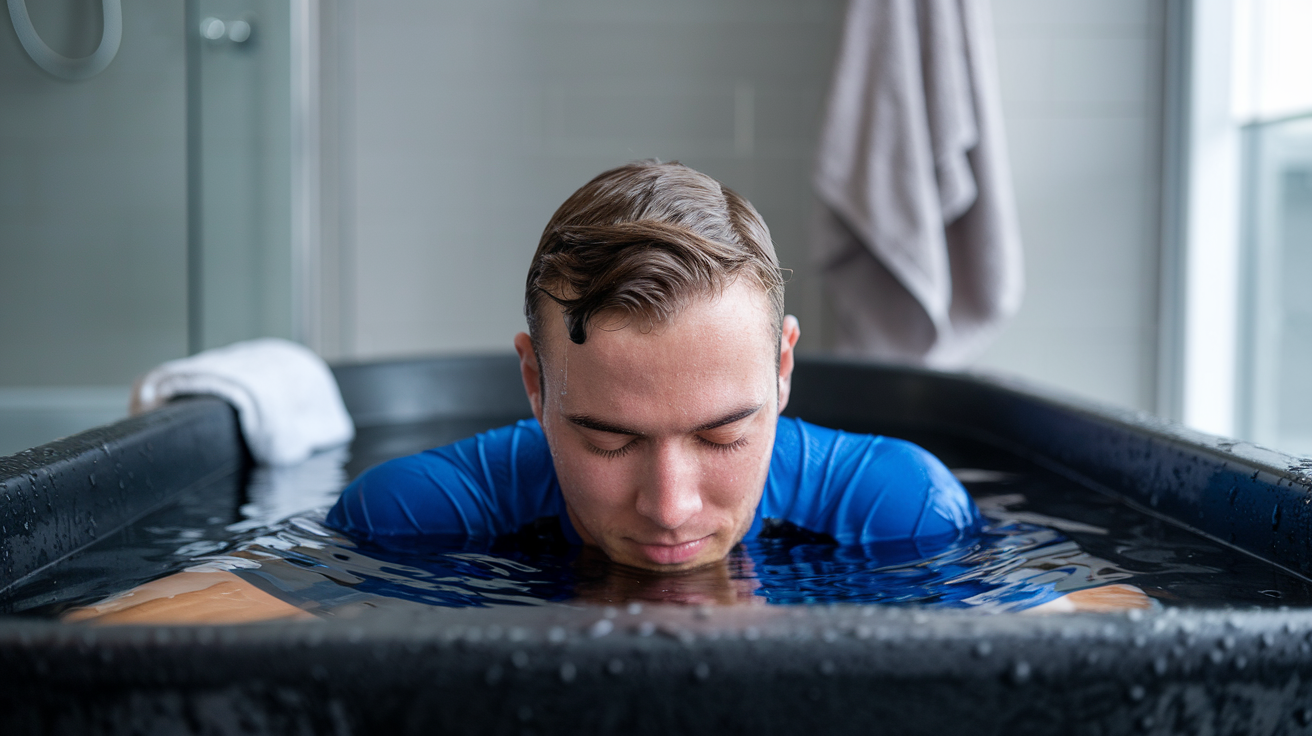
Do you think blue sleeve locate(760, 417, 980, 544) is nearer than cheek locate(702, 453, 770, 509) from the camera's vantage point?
No

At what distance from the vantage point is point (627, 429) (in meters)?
0.77

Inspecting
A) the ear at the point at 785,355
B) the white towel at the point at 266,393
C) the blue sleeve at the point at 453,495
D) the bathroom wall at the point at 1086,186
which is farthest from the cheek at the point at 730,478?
the bathroom wall at the point at 1086,186

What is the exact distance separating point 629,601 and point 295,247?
1.69 metres

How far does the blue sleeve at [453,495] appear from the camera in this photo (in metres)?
1.02

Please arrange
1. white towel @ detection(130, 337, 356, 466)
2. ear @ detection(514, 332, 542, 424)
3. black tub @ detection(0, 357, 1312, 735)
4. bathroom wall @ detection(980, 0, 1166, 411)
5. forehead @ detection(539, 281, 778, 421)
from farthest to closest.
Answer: bathroom wall @ detection(980, 0, 1166, 411)
white towel @ detection(130, 337, 356, 466)
ear @ detection(514, 332, 542, 424)
forehead @ detection(539, 281, 778, 421)
black tub @ detection(0, 357, 1312, 735)

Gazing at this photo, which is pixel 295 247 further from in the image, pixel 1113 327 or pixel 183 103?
pixel 1113 327

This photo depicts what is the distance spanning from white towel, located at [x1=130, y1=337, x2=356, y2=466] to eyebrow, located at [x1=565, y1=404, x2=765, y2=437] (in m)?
0.81

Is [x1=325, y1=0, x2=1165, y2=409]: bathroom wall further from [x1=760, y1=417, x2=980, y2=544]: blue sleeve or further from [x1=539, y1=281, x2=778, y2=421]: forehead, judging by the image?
[x1=539, y1=281, x2=778, y2=421]: forehead

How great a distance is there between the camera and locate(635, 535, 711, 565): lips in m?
0.82

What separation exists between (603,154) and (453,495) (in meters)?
1.72

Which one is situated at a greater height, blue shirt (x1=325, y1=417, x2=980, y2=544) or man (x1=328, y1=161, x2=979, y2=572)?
man (x1=328, y1=161, x2=979, y2=572)

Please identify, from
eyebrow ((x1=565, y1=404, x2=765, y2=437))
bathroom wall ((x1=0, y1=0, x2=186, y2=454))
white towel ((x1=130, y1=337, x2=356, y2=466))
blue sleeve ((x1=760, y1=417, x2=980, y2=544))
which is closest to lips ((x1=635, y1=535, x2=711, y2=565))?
eyebrow ((x1=565, y1=404, x2=765, y2=437))

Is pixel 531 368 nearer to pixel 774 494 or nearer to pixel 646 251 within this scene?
pixel 646 251

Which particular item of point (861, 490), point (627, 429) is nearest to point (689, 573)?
point (627, 429)
